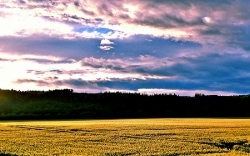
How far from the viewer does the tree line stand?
124 metres

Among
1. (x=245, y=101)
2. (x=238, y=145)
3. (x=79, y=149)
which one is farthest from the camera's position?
(x=245, y=101)

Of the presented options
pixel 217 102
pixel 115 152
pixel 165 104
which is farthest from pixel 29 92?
pixel 115 152

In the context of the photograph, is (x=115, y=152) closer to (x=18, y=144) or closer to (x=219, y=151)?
(x=219, y=151)

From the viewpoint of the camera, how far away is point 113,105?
138m

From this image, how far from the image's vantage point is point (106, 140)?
43188mm

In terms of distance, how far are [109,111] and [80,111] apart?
7841 millimetres

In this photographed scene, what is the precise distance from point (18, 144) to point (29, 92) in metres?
113

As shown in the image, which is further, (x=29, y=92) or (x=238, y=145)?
(x=29, y=92)

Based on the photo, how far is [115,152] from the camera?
1307 inches

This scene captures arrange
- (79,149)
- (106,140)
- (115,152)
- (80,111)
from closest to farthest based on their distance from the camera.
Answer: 1. (115,152)
2. (79,149)
3. (106,140)
4. (80,111)

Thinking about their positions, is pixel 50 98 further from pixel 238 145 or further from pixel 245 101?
pixel 238 145

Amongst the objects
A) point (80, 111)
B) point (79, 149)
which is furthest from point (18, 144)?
point (80, 111)

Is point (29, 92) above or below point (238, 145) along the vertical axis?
above

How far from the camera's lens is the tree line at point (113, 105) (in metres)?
124
